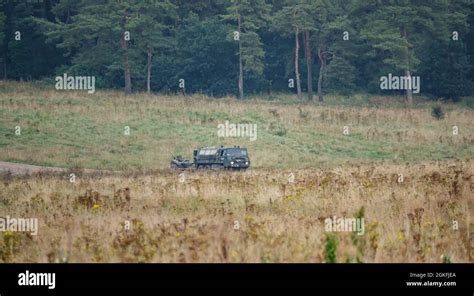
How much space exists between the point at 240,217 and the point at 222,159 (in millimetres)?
20947

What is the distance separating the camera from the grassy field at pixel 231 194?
13.9m

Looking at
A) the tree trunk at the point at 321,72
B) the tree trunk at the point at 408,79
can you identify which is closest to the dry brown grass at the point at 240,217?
the tree trunk at the point at 408,79

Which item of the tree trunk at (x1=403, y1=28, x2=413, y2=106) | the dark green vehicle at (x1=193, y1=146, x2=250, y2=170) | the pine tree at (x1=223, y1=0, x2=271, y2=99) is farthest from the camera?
the pine tree at (x1=223, y1=0, x2=271, y2=99)

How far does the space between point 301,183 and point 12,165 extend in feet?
70.6

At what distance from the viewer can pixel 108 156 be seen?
47.0 meters

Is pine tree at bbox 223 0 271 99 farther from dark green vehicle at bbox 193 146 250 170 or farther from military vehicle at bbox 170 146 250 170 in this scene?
dark green vehicle at bbox 193 146 250 170

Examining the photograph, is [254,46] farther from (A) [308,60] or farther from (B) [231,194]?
(B) [231,194]

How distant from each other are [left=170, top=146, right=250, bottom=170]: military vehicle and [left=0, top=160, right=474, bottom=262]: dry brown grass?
968cm

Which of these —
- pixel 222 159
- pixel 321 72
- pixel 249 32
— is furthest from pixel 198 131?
pixel 321 72

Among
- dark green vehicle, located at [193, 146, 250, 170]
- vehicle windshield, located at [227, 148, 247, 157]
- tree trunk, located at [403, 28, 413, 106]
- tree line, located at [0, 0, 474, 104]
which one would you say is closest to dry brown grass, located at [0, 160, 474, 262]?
dark green vehicle, located at [193, 146, 250, 170]

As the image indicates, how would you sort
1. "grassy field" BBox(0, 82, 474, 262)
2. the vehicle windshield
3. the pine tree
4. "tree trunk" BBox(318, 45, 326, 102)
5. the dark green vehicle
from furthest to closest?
the pine tree → "tree trunk" BBox(318, 45, 326, 102) → the vehicle windshield → the dark green vehicle → "grassy field" BBox(0, 82, 474, 262)

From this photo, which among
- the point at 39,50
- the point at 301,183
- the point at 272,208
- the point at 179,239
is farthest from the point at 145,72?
the point at 179,239

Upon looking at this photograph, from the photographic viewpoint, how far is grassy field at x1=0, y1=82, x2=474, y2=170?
47.3 metres
